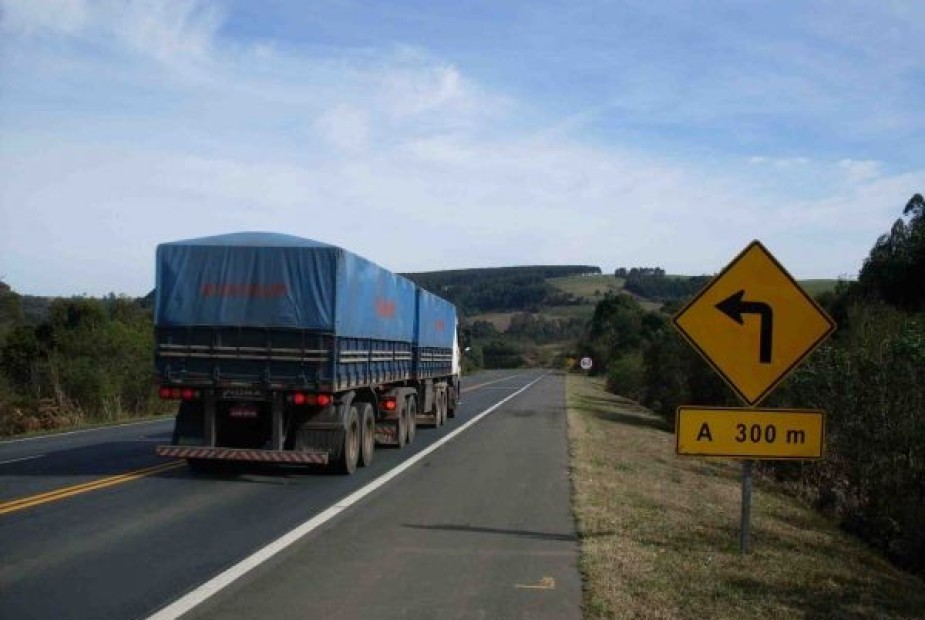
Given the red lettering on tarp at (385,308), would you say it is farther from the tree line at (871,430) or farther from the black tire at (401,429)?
the tree line at (871,430)

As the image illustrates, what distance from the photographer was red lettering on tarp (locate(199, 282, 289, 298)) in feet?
45.5

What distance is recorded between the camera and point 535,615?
6.77 meters

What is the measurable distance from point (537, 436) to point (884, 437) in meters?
8.53

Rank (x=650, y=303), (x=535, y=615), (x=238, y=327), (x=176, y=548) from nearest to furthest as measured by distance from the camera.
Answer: (x=535, y=615) < (x=176, y=548) < (x=238, y=327) < (x=650, y=303)

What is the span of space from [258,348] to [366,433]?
9.45ft

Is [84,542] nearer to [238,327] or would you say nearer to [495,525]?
[495,525]

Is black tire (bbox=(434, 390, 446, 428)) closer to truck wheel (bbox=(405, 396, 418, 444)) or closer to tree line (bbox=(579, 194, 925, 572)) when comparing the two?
truck wheel (bbox=(405, 396, 418, 444))

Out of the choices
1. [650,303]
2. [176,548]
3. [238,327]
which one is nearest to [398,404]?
[238,327]

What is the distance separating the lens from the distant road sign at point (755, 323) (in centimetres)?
874

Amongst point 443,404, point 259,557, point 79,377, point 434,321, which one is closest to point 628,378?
point 443,404

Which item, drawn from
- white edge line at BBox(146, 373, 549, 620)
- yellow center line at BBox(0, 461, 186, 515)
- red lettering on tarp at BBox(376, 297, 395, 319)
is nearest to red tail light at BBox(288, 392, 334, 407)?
white edge line at BBox(146, 373, 549, 620)

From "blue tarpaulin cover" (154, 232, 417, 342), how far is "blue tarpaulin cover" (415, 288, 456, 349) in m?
7.25

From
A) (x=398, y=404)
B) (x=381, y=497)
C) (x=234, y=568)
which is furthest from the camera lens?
(x=398, y=404)

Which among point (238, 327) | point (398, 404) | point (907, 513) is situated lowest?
point (907, 513)
